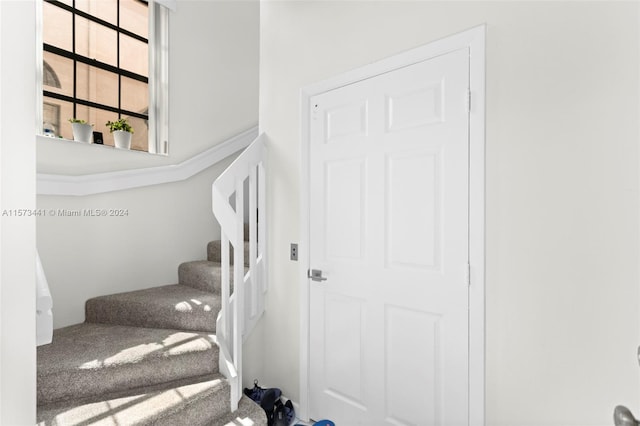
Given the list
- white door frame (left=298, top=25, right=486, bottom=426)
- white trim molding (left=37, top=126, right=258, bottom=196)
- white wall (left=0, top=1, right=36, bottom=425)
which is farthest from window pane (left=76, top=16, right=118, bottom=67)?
white door frame (left=298, top=25, right=486, bottom=426)

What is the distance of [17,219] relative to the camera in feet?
2.69

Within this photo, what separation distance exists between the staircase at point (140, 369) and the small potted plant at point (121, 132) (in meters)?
1.11

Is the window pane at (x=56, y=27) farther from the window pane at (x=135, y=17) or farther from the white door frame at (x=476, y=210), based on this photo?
the white door frame at (x=476, y=210)

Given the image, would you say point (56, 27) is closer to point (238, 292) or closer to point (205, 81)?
point (205, 81)

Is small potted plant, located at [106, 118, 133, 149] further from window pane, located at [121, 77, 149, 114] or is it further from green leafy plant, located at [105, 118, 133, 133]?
window pane, located at [121, 77, 149, 114]

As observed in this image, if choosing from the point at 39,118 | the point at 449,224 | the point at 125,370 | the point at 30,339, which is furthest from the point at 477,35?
the point at 39,118

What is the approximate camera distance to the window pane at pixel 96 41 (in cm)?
255

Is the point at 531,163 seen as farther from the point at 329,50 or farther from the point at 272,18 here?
the point at 272,18

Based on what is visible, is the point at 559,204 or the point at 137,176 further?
the point at 137,176

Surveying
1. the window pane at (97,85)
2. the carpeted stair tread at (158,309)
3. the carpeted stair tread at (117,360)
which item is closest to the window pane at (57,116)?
the window pane at (97,85)

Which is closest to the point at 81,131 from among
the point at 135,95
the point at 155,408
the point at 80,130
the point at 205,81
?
the point at 80,130

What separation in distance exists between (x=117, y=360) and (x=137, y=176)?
4.65 feet

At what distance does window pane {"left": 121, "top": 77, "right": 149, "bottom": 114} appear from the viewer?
2.81 metres

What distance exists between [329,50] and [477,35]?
0.81 meters
